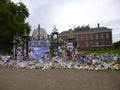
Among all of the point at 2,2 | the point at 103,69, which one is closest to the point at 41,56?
the point at 103,69

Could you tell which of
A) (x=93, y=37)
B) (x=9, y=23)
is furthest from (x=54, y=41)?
(x=93, y=37)

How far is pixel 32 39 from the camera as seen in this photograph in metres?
24.9

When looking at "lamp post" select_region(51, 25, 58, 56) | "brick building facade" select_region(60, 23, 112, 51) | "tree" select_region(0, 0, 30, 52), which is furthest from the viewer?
"brick building facade" select_region(60, 23, 112, 51)

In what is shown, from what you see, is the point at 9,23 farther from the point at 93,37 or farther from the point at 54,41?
the point at 93,37

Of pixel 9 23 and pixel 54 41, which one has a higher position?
pixel 9 23

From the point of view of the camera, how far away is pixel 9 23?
32125mm

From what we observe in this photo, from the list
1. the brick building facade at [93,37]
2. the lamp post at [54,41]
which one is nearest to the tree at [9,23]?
the lamp post at [54,41]

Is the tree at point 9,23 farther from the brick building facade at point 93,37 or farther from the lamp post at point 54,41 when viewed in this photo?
the brick building facade at point 93,37

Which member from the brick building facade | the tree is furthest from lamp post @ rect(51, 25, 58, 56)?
the brick building facade

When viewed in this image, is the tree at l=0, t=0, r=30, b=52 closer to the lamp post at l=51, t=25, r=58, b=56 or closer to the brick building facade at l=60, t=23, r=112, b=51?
the lamp post at l=51, t=25, r=58, b=56

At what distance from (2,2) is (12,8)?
2577 mm

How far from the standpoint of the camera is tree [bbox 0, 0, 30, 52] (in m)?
31.4

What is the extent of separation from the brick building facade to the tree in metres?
35.8

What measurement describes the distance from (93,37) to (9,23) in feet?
150
